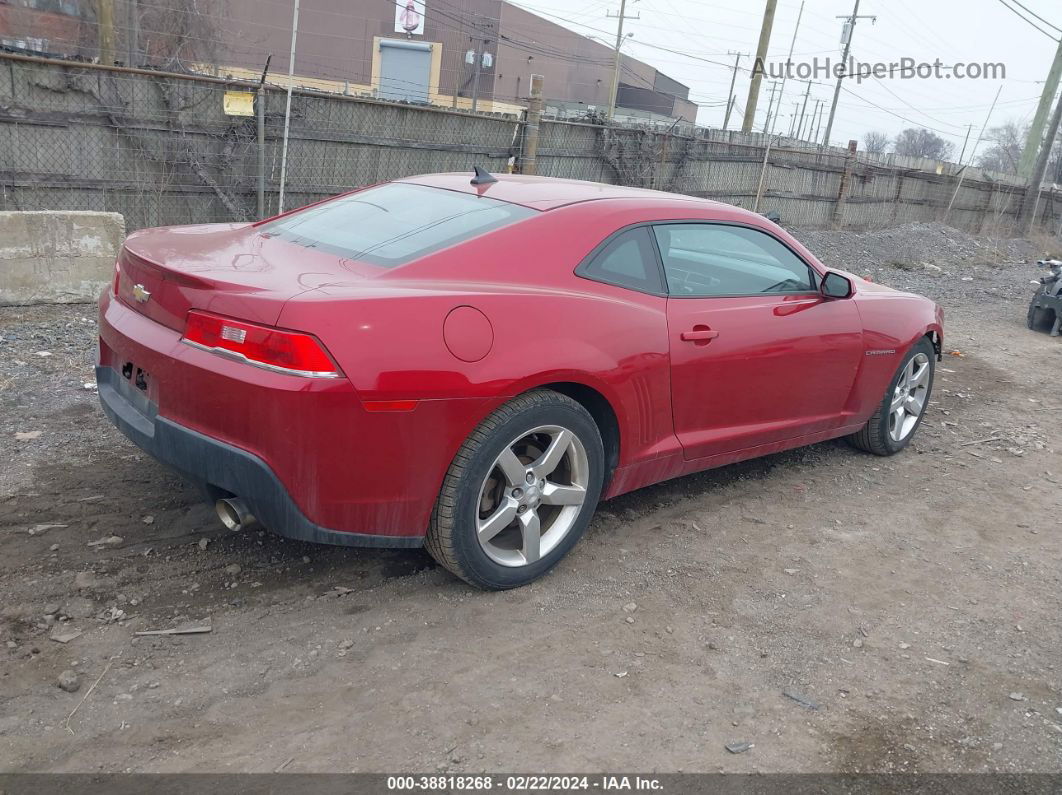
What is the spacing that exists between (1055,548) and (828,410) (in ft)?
4.10

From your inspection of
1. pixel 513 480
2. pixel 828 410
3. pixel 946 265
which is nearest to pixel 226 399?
pixel 513 480

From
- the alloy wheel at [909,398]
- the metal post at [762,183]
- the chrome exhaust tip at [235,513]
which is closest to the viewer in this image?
the chrome exhaust tip at [235,513]

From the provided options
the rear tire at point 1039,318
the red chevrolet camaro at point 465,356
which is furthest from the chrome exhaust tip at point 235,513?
the rear tire at point 1039,318

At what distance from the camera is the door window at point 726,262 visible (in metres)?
3.88

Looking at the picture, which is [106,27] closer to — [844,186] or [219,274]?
[219,274]

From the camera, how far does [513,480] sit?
10.6ft

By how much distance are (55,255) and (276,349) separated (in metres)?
4.89

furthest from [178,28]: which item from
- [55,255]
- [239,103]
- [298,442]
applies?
[298,442]

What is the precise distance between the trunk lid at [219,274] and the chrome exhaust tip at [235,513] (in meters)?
0.61

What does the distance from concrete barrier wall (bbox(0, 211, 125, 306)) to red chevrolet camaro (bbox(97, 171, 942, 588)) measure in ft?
10.8

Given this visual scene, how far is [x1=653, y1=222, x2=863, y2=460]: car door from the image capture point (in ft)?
12.6

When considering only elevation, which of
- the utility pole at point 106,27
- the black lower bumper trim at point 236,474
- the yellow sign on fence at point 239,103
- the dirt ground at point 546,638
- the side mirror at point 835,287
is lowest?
the dirt ground at point 546,638

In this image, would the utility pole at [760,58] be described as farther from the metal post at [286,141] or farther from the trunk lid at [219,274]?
the trunk lid at [219,274]

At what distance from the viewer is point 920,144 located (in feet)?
356
